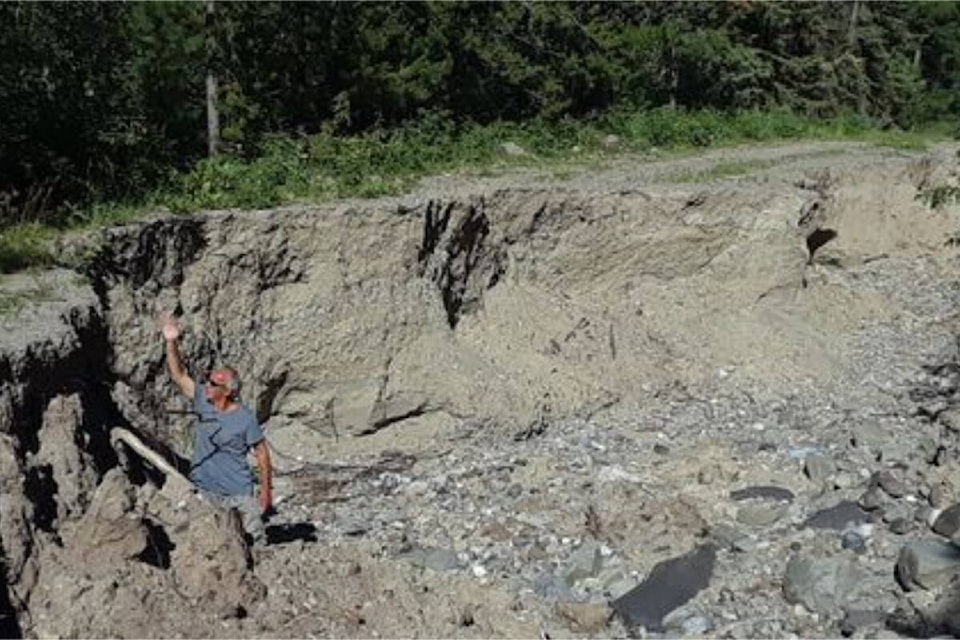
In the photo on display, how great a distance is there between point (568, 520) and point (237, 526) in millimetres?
4050

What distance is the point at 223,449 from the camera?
9.40m

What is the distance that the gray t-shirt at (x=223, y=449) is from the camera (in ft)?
30.8

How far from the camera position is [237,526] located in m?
9.17

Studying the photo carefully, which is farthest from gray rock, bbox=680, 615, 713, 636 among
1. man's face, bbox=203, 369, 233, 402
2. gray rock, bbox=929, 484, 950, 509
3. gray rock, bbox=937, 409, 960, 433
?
gray rock, bbox=937, 409, 960, 433

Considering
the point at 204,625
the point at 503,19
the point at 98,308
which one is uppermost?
the point at 503,19

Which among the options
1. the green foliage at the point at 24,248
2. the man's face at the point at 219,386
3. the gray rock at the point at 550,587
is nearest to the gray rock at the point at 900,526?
the gray rock at the point at 550,587

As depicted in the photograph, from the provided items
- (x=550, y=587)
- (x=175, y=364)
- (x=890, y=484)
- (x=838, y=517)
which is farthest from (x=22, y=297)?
(x=890, y=484)

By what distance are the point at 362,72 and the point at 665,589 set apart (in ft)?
39.5

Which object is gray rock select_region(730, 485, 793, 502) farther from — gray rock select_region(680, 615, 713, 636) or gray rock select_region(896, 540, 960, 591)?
gray rock select_region(680, 615, 713, 636)

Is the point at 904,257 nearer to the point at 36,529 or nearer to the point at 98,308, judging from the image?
the point at 98,308

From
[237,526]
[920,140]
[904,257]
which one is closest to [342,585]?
[237,526]

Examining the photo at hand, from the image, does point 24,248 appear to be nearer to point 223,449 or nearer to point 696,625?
point 223,449

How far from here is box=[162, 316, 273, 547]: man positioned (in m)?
9.37

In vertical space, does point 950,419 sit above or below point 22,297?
below
